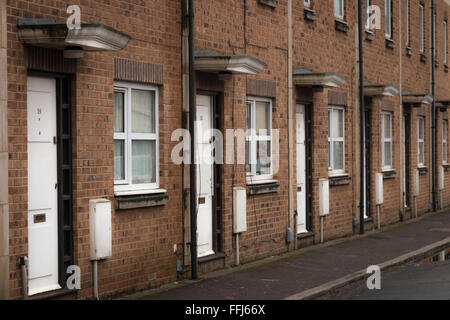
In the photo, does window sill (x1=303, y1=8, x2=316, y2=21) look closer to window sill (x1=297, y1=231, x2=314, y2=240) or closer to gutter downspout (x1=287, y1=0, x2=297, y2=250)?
gutter downspout (x1=287, y1=0, x2=297, y2=250)

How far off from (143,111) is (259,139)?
3649 mm

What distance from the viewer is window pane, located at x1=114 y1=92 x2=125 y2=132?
1051cm

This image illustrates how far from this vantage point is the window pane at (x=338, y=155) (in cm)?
1793

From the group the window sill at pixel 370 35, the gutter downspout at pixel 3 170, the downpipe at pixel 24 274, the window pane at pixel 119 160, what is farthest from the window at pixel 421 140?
the gutter downspout at pixel 3 170

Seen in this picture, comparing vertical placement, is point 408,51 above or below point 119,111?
above

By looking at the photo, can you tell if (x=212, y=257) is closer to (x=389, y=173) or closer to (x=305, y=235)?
(x=305, y=235)

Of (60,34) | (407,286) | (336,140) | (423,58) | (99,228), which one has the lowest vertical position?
(407,286)

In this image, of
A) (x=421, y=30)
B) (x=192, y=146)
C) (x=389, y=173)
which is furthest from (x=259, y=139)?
(x=421, y=30)

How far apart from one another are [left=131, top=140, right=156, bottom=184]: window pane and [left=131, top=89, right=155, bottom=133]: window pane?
0.61ft

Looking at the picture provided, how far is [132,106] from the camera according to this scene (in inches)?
425

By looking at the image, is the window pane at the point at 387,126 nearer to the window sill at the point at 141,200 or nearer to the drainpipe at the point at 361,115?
the drainpipe at the point at 361,115

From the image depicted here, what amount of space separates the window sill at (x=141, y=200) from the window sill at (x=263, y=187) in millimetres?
2758

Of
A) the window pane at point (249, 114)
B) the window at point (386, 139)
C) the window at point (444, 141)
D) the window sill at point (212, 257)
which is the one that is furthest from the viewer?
the window at point (444, 141)

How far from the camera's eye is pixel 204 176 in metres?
12.6
